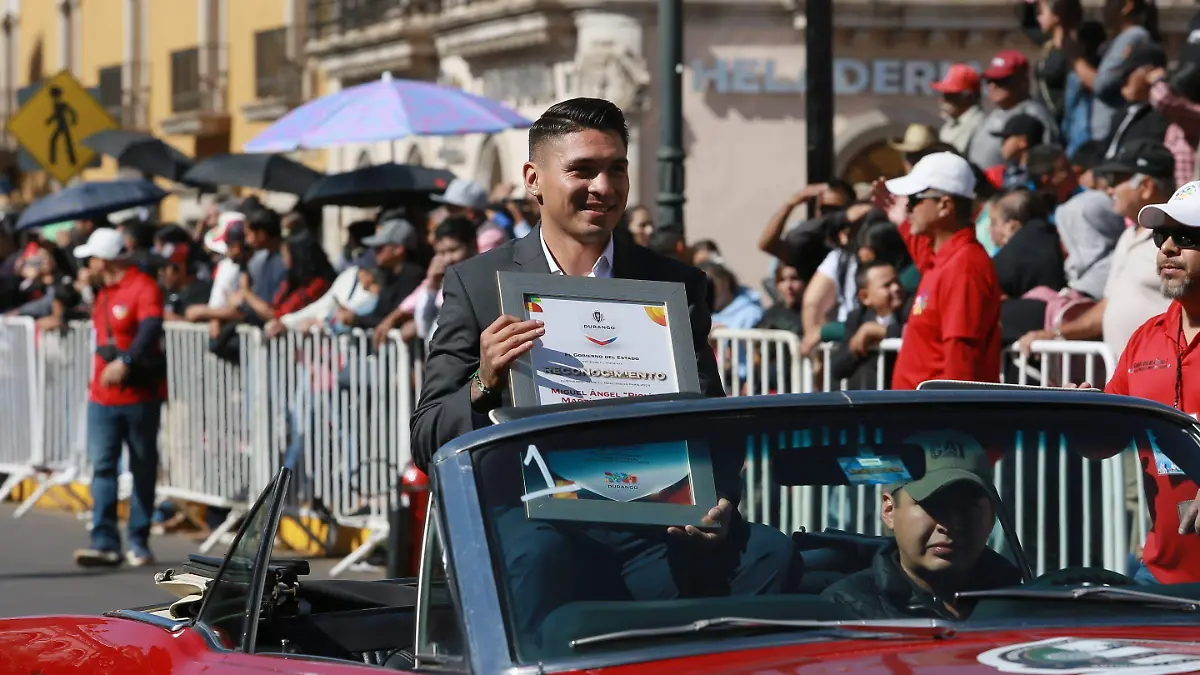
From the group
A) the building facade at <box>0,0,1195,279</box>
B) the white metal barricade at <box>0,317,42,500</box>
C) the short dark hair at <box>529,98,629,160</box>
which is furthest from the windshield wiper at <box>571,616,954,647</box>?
the building facade at <box>0,0,1195,279</box>

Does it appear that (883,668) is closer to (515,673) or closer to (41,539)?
(515,673)

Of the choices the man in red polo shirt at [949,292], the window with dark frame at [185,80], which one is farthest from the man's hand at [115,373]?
the window with dark frame at [185,80]

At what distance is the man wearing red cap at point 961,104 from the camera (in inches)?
520

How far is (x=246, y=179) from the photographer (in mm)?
18219

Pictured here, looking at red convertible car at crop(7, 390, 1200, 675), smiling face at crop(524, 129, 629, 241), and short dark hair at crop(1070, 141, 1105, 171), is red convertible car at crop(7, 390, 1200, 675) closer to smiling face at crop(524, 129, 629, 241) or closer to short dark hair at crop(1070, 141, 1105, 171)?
smiling face at crop(524, 129, 629, 241)

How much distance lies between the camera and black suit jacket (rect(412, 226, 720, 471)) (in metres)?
4.66

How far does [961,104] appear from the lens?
1335cm

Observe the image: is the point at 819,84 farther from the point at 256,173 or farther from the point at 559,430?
the point at 559,430

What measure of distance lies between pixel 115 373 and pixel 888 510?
31.1 feet

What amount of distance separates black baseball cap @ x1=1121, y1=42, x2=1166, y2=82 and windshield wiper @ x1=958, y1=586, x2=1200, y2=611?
855cm

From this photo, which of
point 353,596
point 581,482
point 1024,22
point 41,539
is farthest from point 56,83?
A: point 581,482

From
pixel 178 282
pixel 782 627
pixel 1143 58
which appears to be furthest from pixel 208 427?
pixel 782 627

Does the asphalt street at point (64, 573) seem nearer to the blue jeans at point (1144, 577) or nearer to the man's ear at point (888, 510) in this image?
the man's ear at point (888, 510)

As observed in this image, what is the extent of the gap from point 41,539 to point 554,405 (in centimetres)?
1112
